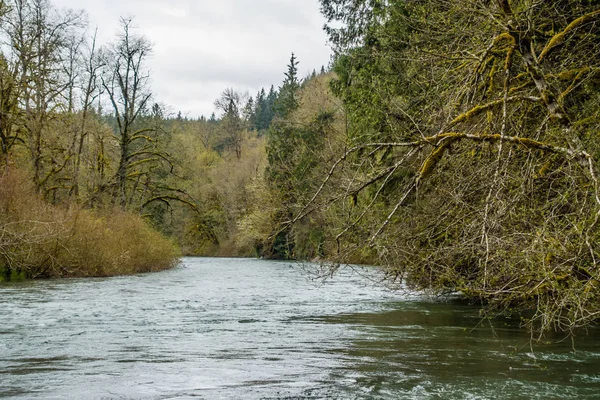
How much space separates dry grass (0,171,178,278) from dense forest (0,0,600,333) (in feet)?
0.29

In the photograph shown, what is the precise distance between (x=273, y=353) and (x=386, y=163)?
6921mm

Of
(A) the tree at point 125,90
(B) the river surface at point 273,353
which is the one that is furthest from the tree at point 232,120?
(B) the river surface at point 273,353

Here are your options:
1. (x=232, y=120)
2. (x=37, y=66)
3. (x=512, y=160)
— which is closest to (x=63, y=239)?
(x=37, y=66)

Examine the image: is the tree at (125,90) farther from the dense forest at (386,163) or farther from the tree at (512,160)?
the tree at (512,160)

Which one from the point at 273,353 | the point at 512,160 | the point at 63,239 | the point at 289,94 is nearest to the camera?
the point at 512,160

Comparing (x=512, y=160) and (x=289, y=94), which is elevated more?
(x=289, y=94)

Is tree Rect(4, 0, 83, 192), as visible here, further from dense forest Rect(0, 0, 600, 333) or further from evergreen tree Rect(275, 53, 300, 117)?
evergreen tree Rect(275, 53, 300, 117)

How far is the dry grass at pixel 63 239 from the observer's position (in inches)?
867

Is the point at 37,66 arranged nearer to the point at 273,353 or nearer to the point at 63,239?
the point at 63,239

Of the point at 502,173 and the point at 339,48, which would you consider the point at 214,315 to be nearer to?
the point at 502,173

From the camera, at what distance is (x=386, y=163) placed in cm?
1530

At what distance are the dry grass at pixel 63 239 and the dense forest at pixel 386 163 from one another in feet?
0.29

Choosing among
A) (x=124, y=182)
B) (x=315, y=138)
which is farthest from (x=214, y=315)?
(x=315, y=138)

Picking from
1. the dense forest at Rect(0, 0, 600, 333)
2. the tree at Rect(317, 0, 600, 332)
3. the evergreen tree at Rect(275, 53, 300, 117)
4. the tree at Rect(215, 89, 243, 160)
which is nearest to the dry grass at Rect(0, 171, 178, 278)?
the dense forest at Rect(0, 0, 600, 333)
